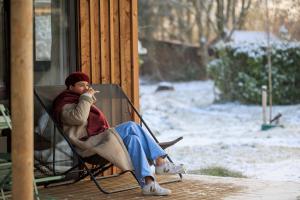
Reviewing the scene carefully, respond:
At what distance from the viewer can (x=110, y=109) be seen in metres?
5.88

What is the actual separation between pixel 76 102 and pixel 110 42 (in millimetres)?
1094

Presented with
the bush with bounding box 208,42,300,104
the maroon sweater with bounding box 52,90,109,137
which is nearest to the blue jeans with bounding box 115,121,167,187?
the maroon sweater with bounding box 52,90,109,137

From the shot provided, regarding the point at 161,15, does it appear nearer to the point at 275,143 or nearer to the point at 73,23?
the point at 275,143

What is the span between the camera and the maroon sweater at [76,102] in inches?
201

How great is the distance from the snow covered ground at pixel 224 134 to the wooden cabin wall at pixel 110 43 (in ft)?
6.71

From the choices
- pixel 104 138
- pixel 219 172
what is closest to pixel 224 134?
pixel 219 172

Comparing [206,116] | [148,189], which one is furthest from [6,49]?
[206,116]

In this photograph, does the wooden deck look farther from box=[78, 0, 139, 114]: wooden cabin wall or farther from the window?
box=[78, 0, 139, 114]: wooden cabin wall

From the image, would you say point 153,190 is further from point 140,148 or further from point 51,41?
point 51,41

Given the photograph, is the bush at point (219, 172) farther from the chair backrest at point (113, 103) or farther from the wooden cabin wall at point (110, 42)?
the chair backrest at point (113, 103)

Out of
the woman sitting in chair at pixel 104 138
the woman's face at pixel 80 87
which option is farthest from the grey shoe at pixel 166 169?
the woman's face at pixel 80 87

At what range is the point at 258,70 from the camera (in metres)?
16.9

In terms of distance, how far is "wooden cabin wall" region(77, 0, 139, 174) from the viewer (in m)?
5.88

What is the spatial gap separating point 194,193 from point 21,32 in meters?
2.23
